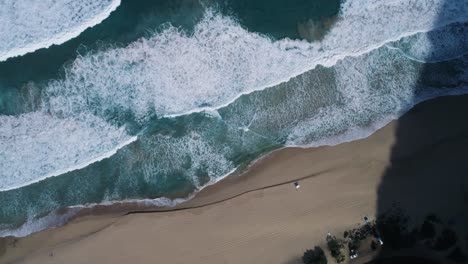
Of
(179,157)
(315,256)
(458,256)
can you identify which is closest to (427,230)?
(458,256)

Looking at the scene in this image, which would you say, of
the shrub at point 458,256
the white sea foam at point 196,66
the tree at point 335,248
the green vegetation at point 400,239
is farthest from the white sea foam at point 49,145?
the shrub at point 458,256

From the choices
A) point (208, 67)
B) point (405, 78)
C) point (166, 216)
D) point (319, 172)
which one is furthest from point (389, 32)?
point (166, 216)

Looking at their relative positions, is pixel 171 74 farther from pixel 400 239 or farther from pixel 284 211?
pixel 400 239

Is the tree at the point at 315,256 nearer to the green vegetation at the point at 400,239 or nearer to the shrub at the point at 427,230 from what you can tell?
the green vegetation at the point at 400,239

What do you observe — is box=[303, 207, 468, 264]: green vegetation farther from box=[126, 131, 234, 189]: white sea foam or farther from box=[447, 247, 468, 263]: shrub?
box=[126, 131, 234, 189]: white sea foam

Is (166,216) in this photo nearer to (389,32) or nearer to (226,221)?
(226,221)

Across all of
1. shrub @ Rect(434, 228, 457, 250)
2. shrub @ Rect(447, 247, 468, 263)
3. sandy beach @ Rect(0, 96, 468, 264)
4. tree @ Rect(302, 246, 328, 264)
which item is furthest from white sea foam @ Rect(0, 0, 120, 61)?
shrub @ Rect(447, 247, 468, 263)
